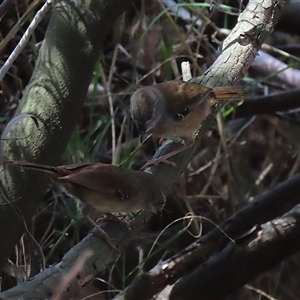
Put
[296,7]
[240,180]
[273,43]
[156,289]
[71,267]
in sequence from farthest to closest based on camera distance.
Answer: [273,43] < [240,180] < [296,7] < [156,289] < [71,267]

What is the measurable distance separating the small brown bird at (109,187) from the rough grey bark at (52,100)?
0.36 metres

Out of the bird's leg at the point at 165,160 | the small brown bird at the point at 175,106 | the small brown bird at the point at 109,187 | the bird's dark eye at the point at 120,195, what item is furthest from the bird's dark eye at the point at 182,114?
the bird's dark eye at the point at 120,195

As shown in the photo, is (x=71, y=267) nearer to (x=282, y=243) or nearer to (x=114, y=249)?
(x=114, y=249)

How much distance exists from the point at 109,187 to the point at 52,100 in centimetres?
60

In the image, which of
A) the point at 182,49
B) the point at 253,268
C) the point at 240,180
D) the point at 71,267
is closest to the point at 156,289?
the point at 253,268

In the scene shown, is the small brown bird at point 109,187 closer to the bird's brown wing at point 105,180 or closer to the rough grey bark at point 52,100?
the bird's brown wing at point 105,180

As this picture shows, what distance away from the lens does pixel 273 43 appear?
3.87 m

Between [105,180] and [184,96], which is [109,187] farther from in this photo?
[184,96]

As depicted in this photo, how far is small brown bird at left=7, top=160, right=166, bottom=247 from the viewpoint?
1.35 metres

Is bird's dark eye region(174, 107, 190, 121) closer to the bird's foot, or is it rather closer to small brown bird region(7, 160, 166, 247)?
small brown bird region(7, 160, 166, 247)

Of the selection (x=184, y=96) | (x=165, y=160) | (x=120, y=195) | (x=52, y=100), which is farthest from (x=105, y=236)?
(x=184, y=96)

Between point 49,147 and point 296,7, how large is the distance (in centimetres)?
151

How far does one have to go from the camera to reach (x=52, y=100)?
1.84m

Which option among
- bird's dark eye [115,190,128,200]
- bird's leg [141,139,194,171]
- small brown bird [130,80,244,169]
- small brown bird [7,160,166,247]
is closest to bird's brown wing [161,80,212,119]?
small brown bird [130,80,244,169]
